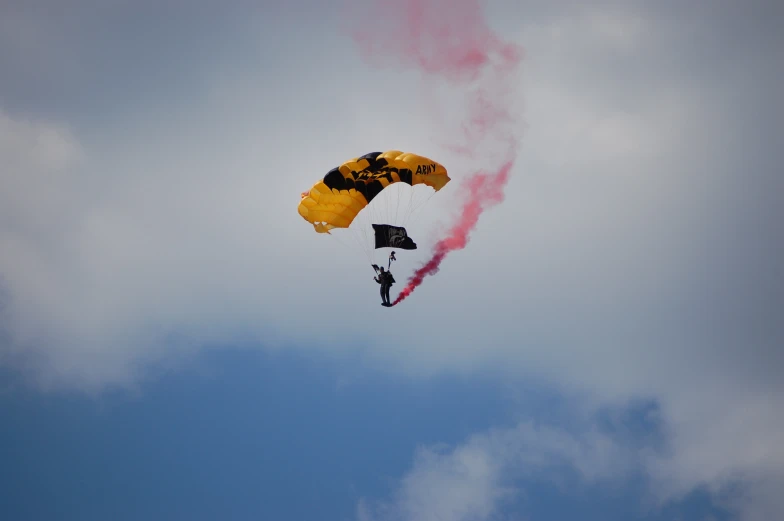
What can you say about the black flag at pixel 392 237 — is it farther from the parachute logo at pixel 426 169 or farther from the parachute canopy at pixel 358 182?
the parachute logo at pixel 426 169

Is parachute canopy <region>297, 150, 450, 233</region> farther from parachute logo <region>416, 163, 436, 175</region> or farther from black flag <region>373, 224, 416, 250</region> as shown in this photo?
black flag <region>373, 224, 416, 250</region>

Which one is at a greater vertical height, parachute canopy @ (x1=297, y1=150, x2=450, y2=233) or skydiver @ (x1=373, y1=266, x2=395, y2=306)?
parachute canopy @ (x1=297, y1=150, x2=450, y2=233)

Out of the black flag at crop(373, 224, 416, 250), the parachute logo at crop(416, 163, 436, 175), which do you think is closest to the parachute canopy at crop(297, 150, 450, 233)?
the parachute logo at crop(416, 163, 436, 175)

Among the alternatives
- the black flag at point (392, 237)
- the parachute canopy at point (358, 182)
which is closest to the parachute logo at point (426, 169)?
the parachute canopy at point (358, 182)

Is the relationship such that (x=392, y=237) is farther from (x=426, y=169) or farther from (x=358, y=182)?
(x=426, y=169)

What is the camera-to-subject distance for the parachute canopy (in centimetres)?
3781

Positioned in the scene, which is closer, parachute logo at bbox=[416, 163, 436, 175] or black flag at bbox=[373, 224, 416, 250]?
parachute logo at bbox=[416, 163, 436, 175]

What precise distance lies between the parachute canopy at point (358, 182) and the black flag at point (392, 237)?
3.94 feet

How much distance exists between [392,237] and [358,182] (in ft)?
8.14

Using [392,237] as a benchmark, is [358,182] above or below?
above

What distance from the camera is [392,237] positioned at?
127 ft

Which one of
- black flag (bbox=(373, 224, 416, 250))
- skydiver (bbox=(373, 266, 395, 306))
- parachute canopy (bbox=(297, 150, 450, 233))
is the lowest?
skydiver (bbox=(373, 266, 395, 306))

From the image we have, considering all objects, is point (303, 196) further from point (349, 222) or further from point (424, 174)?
point (424, 174)

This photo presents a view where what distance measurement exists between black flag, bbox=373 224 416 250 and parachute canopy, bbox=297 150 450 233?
3.94 feet
